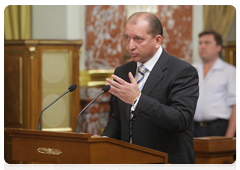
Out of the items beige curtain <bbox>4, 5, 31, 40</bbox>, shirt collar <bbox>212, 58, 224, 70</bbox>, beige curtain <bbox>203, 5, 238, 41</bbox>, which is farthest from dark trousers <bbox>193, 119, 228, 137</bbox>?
beige curtain <bbox>4, 5, 31, 40</bbox>

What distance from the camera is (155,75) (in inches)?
81.9

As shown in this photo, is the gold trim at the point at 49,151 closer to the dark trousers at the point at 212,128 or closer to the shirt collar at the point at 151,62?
the shirt collar at the point at 151,62

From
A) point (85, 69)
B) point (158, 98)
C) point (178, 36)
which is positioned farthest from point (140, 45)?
point (178, 36)

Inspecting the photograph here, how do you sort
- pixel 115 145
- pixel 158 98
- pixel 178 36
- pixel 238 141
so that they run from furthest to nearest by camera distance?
pixel 178 36, pixel 238 141, pixel 158 98, pixel 115 145

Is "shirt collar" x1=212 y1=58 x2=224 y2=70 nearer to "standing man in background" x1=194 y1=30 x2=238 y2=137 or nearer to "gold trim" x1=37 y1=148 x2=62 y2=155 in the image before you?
"standing man in background" x1=194 y1=30 x2=238 y2=137

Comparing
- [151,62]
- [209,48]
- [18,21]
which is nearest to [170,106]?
[151,62]

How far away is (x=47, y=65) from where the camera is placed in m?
4.19

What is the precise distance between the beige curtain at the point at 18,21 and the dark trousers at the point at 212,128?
2.57m

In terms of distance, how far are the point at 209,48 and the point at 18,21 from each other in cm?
255

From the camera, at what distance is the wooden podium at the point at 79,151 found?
1.64 m

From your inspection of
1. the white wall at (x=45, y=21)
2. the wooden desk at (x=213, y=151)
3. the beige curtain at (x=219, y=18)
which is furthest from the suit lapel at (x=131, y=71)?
the beige curtain at (x=219, y=18)

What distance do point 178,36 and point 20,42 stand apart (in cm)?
256

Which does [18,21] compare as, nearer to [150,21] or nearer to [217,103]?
[217,103]
